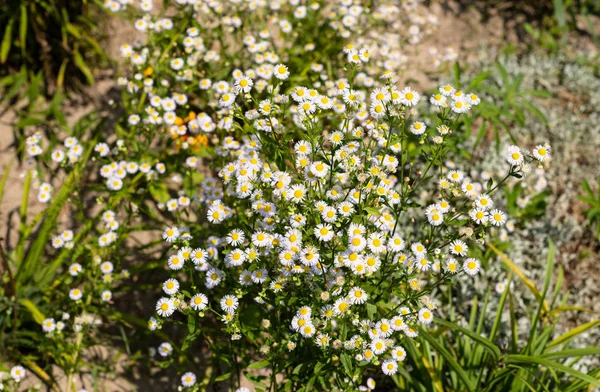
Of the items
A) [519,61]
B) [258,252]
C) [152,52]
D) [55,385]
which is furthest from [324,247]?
[519,61]

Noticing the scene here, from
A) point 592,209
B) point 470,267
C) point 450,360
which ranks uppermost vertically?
point 470,267

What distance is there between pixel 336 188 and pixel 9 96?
2739 millimetres

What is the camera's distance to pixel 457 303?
348 centimetres

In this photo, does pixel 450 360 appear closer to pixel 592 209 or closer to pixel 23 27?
pixel 592 209

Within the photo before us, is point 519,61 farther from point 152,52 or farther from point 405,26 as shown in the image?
point 152,52

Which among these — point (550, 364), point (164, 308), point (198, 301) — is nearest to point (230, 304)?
point (198, 301)

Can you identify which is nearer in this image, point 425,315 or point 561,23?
point 425,315

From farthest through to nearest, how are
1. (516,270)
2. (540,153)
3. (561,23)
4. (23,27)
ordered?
1. (561,23)
2. (23,27)
3. (516,270)
4. (540,153)

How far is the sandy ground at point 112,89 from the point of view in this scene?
3.09 m

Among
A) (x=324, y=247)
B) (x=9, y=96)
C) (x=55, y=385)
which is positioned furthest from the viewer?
(x=9, y=96)

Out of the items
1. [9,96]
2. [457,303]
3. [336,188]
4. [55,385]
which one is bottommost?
[55,385]

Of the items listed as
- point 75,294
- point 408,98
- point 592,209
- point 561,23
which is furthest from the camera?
point 561,23

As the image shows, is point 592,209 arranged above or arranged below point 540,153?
below

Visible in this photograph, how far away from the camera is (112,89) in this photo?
4.32 meters
